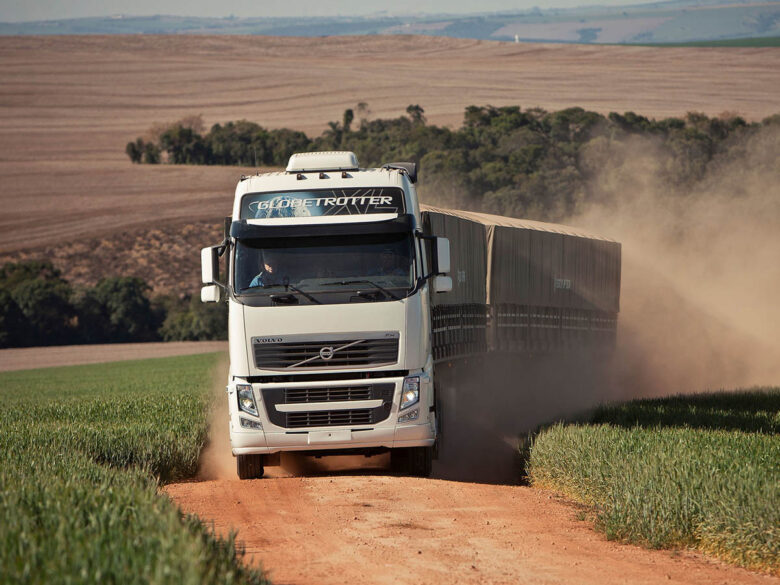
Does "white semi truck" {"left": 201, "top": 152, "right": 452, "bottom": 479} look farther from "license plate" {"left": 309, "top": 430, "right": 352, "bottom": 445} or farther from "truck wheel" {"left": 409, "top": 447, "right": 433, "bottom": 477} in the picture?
"truck wheel" {"left": 409, "top": 447, "right": 433, "bottom": 477}

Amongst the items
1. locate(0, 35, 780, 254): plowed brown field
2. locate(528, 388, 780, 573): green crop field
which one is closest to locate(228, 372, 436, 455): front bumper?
locate(528, 388, 780, 573): green crop field

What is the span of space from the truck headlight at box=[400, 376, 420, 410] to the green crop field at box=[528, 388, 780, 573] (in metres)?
2.06

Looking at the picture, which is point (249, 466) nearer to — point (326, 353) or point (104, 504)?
point (326, 353)

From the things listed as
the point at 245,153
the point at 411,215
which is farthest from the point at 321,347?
the point at 245,153

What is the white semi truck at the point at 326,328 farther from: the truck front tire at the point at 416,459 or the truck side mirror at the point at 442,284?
the truck front tire at the point at 416,459

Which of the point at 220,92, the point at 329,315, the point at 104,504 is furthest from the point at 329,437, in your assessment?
the point at 220,92

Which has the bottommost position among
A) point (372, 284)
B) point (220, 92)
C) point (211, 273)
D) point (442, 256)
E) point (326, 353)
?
point (220, 92)

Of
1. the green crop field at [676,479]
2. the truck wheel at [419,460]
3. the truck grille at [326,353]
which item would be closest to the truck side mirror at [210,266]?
the truck grille at [326,353]

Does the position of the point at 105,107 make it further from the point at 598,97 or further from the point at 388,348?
the point at 388,348

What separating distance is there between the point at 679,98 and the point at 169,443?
4142 inches

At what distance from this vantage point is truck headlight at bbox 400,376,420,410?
510 inches

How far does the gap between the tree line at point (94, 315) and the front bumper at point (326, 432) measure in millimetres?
56025

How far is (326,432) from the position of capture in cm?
1295

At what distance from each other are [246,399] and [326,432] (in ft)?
3.33
